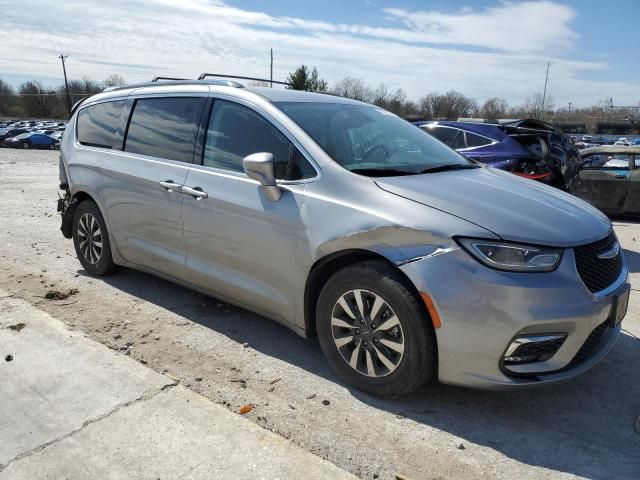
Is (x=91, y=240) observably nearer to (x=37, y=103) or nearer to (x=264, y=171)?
(x=264, y=171)

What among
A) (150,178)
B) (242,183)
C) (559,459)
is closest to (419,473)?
(559,459)

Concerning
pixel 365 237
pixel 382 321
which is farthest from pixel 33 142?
pixel 382 321

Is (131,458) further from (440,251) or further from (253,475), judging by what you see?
(440,251)

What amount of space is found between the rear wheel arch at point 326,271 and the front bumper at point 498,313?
7.0 inches

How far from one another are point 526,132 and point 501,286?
567cm

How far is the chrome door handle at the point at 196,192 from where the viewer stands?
12.3 feet

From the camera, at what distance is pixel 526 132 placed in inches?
298

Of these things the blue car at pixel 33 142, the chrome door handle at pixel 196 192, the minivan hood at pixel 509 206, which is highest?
Result: the minivan hood at pixel 509 206

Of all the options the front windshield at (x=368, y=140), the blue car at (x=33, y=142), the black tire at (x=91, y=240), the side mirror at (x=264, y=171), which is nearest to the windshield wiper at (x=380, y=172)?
the front windshield at (x=368, y=140)

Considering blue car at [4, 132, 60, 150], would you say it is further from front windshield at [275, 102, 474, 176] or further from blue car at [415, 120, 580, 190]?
front windshield at [275, 102, 474, 176]

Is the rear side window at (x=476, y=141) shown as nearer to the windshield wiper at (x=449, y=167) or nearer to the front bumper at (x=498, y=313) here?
the windshield wiper at (x=449, y=167)

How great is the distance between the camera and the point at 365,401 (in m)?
3.07

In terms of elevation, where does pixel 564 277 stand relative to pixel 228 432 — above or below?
above

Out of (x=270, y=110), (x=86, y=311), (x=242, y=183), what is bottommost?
(x=86, y=311)
